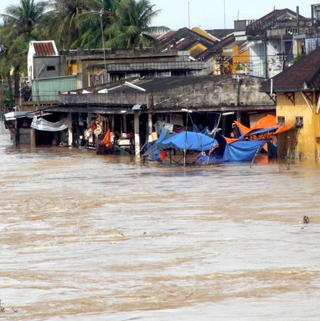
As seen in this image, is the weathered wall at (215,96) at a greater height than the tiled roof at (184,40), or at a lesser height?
lesser

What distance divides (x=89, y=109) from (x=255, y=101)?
31.1 ft

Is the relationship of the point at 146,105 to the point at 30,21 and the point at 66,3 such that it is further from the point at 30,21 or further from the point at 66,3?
the point at 30,21

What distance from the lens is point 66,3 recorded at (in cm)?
7444

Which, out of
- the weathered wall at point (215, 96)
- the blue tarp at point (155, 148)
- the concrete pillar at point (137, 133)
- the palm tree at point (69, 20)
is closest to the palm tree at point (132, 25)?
the palm tree at point (69, 20)

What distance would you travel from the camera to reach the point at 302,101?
40.2 metres

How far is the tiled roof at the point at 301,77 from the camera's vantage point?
39062 mm

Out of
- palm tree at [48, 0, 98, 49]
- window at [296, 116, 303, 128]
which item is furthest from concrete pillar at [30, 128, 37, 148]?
window at [296, 116, 303, 128]

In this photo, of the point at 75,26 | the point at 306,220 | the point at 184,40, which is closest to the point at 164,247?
the point at 306,220

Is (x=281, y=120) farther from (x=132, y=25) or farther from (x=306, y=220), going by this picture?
(x=132, y=25)

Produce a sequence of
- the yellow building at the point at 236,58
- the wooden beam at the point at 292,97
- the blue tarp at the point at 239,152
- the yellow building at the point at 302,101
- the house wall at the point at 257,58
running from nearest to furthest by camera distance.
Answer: the yellow building at the point at 302,101 < the wooden beam at the point at 292,97 < the blue tarp at the point at 239,152 < the yellow building at the point at 236,58 < the house wall at the point at 257,58

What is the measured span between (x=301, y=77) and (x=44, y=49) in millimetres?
32889

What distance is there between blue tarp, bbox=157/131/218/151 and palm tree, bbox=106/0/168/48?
A: 2862 cm

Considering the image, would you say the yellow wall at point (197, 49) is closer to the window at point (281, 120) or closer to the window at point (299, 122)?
the window at point (281, 120)

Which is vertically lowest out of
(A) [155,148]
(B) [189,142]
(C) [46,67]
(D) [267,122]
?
(A) [155,148]
